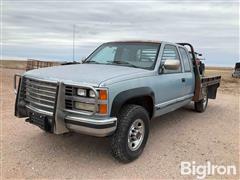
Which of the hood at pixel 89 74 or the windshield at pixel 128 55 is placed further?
the windshield at pixel 128 55

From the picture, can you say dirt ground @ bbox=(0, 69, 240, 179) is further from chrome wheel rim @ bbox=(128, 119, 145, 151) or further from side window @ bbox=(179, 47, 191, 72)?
side window @ bbox=(179, 47, 191, 72)

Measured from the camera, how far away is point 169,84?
557 centimetres

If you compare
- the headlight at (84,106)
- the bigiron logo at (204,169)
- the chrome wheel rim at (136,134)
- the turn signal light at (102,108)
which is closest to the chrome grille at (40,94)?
the headlight at (84,106)

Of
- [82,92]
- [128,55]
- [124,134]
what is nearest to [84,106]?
[82,92]

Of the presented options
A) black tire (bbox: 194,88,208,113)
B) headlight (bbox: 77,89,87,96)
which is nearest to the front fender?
headlight (bbox: 77,89,87,96)

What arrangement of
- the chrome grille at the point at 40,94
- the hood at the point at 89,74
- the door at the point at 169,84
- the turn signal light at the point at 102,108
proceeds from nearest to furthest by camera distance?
the turn signal light at the point at 102,108, the hood at the point at 89,74, the chrome grille at the point at 40,94, the door at the point at 169,84

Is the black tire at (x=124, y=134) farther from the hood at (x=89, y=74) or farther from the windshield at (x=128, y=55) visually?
the windshield at (x=128, y=55)

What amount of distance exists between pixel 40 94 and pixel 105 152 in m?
1.50

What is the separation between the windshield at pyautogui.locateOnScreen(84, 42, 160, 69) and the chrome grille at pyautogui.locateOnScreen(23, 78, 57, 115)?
1.60 m

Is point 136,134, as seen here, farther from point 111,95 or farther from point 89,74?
point 89,74

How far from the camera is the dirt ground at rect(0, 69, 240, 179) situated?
4.11 m

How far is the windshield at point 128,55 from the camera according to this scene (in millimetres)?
5309

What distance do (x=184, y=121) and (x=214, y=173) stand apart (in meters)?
3.01

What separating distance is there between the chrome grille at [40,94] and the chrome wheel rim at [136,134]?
1.29 metres
